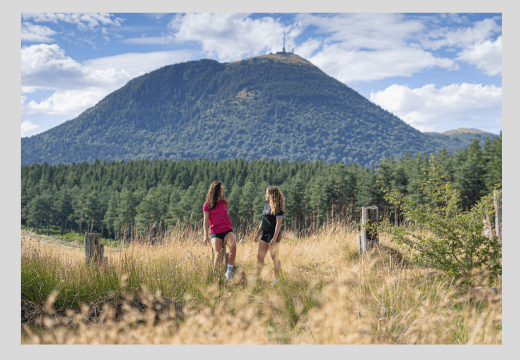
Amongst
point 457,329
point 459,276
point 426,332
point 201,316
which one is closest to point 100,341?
point 201,316

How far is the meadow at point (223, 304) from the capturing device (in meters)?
3.90

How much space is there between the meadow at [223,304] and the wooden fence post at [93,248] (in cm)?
18

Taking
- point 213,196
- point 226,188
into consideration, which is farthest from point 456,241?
point 226,188

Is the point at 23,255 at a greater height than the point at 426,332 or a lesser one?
greater

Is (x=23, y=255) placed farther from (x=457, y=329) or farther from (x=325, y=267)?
(x=457, y=329)

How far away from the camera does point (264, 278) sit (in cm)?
551

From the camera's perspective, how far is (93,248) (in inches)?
215

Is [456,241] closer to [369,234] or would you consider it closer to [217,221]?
[369,234]

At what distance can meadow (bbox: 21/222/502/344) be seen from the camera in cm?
390

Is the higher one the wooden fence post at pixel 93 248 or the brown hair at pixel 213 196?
the brown hair at pixel 213 196

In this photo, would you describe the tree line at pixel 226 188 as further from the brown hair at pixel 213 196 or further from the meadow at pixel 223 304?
the brown hair at pixel 213 196

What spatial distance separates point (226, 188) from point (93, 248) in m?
87.0

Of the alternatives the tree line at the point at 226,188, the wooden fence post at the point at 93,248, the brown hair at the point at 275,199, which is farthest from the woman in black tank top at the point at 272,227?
the tree line at the point at 226,188

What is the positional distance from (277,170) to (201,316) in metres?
101
